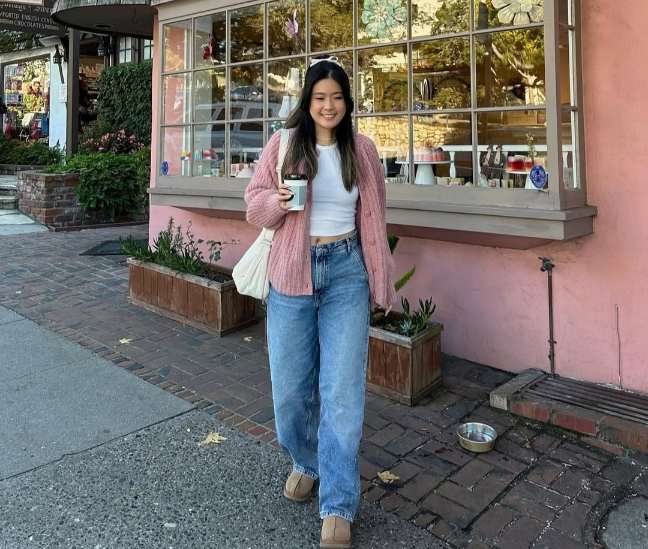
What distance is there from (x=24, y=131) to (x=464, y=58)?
1734 cm

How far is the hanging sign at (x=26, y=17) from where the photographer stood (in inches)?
417

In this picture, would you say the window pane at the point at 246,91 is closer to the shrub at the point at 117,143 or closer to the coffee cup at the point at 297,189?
the coffee cup at the point at 297,189

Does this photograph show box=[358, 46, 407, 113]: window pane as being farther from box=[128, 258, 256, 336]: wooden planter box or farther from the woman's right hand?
the woman's right hand

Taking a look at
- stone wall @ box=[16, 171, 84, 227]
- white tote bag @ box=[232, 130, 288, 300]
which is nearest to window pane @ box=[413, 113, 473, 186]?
white tote bag @ box=[232, 130, 288, 300]

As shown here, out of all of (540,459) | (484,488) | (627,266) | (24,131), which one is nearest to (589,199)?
(627,266)

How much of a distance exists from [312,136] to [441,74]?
2061 mm

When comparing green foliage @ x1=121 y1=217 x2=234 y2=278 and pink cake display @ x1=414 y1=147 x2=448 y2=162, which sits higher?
pink cake display @ x1=414 y1=147 x2=448 y2=162

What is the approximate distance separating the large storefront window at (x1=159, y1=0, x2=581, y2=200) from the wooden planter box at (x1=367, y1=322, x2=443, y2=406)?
944mm

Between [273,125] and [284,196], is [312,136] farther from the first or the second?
[273,125]

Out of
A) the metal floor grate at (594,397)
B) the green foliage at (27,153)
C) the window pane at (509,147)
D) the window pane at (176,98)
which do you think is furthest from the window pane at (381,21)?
the green foliage at (27,153)

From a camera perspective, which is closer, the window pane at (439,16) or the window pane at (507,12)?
the window pane at (507,12)

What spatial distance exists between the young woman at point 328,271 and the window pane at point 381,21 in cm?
194

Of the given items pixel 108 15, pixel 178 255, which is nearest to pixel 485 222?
pixel 178 255

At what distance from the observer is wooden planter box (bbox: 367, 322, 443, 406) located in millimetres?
3500
